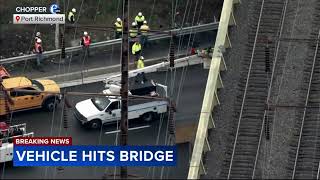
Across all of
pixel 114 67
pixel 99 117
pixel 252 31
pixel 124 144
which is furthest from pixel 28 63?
pixel 124 144

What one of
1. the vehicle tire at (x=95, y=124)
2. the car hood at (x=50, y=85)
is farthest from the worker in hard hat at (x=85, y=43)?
the vehicle tire at (x=95, y=124)

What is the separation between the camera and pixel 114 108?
3547 centimetres

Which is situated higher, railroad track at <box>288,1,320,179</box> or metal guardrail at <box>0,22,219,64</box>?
metal guardrail at <box>0,22,219,64</box>

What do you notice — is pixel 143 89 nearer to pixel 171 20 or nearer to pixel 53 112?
pixel 53 112

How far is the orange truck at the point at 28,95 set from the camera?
35.4 m

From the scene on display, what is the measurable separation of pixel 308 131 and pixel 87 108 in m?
10.0

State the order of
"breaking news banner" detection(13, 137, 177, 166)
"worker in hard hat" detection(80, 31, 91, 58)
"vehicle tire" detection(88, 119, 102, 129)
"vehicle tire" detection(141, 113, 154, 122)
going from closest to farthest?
"breaking news banner" detection(13, 137, 177, 166) < "vehicle tire" detection(88, 119, 102, 129) < "vehicle tire" detection(141, 113, 154, 122) < "worker in hard hat" detection(80, 31, 91, 58)

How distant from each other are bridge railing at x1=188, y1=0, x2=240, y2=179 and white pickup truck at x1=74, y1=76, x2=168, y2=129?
4376mm

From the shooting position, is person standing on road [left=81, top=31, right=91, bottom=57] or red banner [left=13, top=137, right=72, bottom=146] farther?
person standing on road [left=81, top=31, right=91, bottom=57]

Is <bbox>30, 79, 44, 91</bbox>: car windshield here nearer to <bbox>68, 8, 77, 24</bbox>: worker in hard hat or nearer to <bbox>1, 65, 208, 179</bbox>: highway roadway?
<bbox>1, 65, 208, 179</bbox>: highway roadway

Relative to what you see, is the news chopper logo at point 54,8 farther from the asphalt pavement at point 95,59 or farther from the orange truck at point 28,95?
the orange truck at point 28,95

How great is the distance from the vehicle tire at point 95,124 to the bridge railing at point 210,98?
6.05m

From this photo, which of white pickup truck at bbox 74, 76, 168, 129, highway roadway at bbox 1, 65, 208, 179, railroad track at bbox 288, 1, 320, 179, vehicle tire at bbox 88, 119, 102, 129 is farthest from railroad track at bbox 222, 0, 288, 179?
vehicle tire at bbox 88, 119, 102, 129

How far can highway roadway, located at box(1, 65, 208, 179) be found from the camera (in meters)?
31.9
